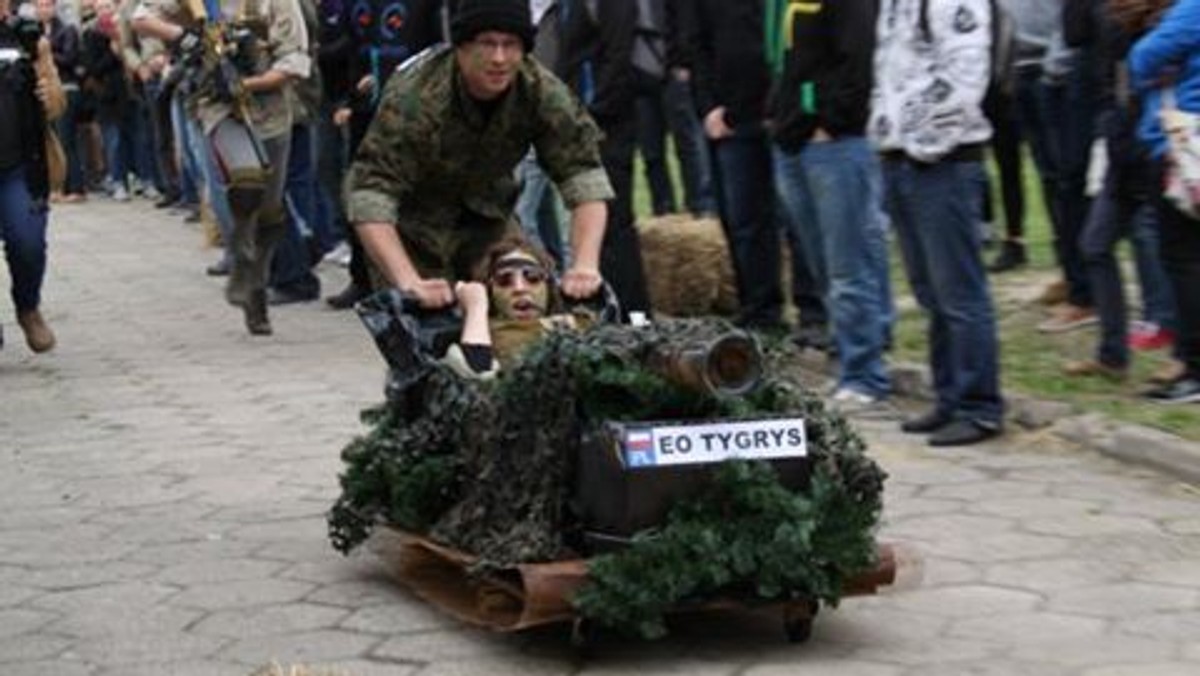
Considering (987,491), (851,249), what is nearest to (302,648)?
(987,491)

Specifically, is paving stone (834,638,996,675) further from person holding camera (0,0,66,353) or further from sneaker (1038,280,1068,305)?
person holding camera (0,0,66,353)

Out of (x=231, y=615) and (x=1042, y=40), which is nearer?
(x=231, y=615)

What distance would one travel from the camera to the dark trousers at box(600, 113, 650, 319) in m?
9.46

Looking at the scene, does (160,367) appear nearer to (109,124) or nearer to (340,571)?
(340,571)

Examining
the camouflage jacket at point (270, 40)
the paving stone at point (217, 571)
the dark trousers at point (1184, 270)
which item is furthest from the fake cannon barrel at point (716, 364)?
the camouflage jacket at point (270, 40)

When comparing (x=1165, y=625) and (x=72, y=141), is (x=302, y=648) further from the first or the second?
(x=72, y=141)

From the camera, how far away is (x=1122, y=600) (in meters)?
5.48

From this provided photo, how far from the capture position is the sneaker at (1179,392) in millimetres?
7668

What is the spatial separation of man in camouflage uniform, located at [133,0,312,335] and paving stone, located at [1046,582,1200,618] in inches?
235

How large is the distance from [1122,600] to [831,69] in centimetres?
330

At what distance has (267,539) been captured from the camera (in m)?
6.47

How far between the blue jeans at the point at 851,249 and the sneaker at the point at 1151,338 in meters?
1.13

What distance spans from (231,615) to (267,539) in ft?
3.08

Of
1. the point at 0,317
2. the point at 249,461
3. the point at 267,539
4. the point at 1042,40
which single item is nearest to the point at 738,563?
the point at 267,539
